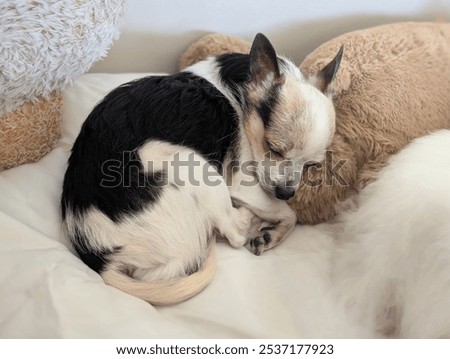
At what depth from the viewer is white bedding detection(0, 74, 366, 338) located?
103 centimetres

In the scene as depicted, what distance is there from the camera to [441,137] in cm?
130

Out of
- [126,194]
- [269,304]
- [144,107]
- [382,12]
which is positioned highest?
[382,12]

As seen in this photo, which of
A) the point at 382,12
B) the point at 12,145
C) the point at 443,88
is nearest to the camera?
the point at 12,145

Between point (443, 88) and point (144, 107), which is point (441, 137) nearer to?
point (443, 88)

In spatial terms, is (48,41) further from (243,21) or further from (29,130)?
(243,21)

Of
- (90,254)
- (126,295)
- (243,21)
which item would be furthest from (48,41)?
(243,21)

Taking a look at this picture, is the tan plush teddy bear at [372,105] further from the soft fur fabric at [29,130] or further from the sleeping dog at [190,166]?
the soft fur fabric at [29,130]

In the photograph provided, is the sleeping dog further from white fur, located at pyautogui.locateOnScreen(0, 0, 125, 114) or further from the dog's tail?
white fur, located at pyautogui.locateOnScreen(0, 0, 125, 114)

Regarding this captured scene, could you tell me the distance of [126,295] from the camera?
Result: 1093 millimetres

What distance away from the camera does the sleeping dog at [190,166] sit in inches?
44.4

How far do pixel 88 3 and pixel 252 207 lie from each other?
0.63 metres

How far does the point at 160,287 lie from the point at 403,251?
0.53m

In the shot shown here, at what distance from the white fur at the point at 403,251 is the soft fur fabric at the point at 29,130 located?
81 cm
